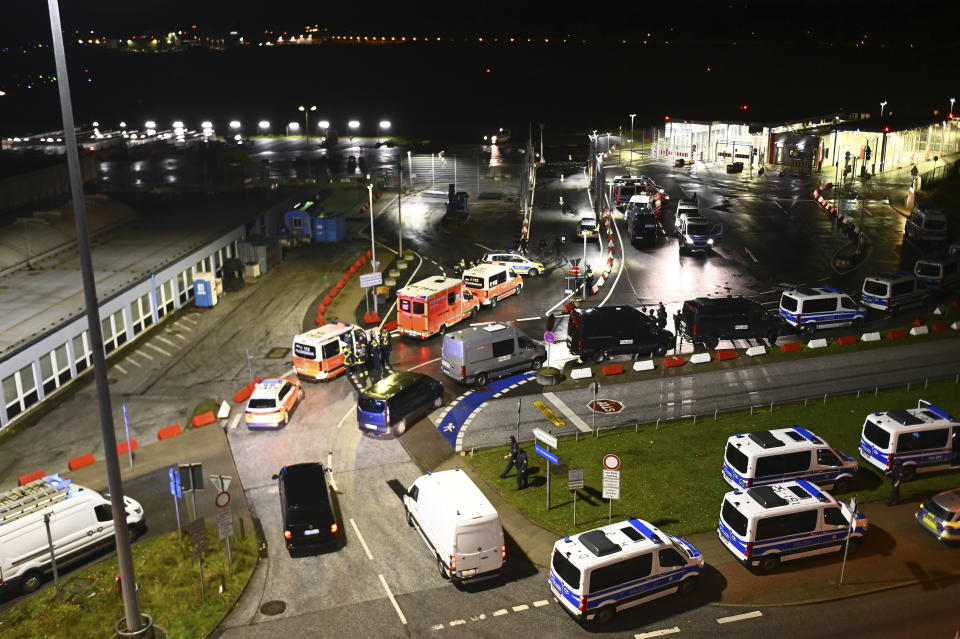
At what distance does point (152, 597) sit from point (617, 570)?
37.3 feet

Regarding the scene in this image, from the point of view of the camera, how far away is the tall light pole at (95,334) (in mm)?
13938

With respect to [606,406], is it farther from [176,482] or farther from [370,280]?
[176,482]

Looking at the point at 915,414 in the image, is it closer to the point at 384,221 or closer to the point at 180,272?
the point at 180,272

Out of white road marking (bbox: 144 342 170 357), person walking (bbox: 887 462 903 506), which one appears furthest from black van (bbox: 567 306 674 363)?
white road marking (bbox: 144 342 170 357)

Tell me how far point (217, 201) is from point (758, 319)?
3951cm

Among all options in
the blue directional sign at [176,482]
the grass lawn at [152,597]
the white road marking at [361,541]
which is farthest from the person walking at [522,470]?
the blue directional sign at [176,482]

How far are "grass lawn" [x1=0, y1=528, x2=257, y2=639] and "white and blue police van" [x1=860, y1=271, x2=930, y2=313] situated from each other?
3213 centimetres

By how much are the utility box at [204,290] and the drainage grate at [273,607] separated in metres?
27.8

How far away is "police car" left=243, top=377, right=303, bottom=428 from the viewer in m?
30.5

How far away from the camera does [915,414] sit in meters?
27.0

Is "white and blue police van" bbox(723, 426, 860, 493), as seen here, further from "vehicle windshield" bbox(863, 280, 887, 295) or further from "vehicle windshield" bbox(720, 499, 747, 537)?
"vehicle windshield" bbox(863, 280, 887, 295)

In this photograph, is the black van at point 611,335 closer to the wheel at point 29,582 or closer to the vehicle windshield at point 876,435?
the vehicle windshield at point 876,435

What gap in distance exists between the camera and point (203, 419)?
31.4 metres

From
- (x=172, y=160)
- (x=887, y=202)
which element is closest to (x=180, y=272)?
(x=887, y=202)
